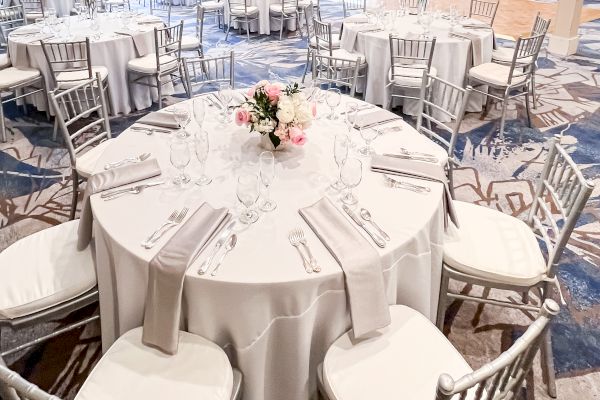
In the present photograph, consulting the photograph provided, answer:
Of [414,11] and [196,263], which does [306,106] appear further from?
[414,11]

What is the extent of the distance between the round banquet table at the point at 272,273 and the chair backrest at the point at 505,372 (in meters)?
0.50

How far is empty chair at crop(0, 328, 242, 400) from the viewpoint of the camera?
148 cm

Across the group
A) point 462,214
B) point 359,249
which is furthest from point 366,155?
point 359,249

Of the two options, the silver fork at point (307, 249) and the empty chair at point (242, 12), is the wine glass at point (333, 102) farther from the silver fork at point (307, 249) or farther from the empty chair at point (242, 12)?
the empty chair at point (242, 12)

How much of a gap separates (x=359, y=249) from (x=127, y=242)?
0.78 m

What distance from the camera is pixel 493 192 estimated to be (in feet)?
11.8

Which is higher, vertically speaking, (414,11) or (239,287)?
(414,11)

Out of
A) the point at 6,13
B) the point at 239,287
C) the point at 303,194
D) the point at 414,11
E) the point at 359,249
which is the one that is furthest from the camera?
the point at 6,13

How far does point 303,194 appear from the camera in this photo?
6.32 ft

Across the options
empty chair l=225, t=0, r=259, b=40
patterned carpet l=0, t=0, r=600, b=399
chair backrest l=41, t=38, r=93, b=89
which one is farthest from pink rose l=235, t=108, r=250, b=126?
empty chair l=225, t=0, r=259, b=40

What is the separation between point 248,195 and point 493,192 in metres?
2.45

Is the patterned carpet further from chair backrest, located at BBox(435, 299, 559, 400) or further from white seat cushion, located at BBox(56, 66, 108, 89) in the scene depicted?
chair backrest, located at BBox(435, 299, 559, 400)

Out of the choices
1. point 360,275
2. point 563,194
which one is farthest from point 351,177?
point 563,194

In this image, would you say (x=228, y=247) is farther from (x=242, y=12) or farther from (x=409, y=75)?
(x=242, y=12)
